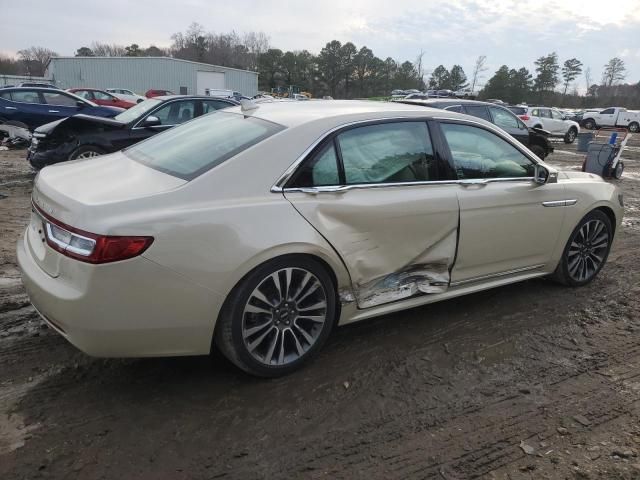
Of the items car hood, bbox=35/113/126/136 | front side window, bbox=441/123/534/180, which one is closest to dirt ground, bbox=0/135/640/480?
front side window, bbox=441/123/534/180

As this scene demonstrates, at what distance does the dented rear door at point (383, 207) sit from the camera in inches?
120

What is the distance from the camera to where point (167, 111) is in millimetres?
9047

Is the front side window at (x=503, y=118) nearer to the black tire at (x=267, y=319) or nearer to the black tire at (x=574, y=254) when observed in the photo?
the black tire at (x=574, y=254)

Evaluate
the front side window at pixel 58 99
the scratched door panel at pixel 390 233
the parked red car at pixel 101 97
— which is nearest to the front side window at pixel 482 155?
the scratched door panel at pixel 390 233

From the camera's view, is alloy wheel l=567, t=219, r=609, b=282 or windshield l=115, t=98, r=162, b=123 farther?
windshield l=115, t=98, r=162, b=123

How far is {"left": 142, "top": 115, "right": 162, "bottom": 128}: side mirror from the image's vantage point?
8375 mm

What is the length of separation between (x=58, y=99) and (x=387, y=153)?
42.1 feet

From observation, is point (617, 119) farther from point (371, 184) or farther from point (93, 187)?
point (93, 187)

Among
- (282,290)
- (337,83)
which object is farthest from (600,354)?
(337,83)

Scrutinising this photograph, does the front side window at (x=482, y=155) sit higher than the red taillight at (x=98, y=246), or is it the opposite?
the front side window at (x=482, y=155)

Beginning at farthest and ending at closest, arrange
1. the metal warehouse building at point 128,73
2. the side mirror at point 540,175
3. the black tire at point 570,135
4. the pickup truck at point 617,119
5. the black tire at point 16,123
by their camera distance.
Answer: the metal warehouse building at point 128,73, the pickup truck at point 617,119, the black tire at point 570,135, the black tire at point 16,123, the side mirror at point 540,175

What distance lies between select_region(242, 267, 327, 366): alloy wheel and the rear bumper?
26 centimetres

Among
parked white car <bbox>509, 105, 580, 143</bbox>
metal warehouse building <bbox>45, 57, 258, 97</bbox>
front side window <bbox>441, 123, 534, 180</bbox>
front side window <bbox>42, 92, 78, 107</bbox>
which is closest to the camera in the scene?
front side window <bbox>441, 123, 534, 180</bbox>

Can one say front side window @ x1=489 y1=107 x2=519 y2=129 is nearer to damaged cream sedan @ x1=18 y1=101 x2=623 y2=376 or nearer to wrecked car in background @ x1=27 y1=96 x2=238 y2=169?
wrecked car in background @ x1=27 y1=96 x2=238 y2=169
